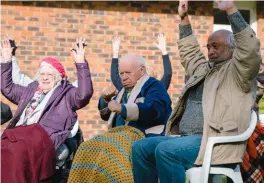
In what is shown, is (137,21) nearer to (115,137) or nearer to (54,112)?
(54,112)

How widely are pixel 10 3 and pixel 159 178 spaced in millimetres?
5393

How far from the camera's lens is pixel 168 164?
4.62 metres

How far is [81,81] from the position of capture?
6.10 m

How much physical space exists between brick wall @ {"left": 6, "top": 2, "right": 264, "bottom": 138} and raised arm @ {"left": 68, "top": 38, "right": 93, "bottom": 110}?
3296mm

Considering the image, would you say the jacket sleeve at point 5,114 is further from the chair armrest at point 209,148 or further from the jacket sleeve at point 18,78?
the chair armrest at point 209,148

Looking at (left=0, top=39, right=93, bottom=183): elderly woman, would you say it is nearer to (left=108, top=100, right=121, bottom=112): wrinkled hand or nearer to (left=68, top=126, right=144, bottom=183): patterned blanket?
(left=68, top=126, right=144, bottom=183): patterned blanket

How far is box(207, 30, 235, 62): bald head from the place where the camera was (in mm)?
4875

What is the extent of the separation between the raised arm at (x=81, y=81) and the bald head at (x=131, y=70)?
0.39 m

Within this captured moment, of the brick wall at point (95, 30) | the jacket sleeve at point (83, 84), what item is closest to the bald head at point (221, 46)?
the jacket sleeve at point (83, 84)

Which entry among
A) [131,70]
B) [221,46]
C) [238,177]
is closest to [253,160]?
[238,177]

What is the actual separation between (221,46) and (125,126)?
3.93ft

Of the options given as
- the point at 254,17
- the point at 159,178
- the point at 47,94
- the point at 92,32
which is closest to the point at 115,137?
the point at 159,178

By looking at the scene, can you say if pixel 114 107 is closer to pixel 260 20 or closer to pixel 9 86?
pixel 9 86

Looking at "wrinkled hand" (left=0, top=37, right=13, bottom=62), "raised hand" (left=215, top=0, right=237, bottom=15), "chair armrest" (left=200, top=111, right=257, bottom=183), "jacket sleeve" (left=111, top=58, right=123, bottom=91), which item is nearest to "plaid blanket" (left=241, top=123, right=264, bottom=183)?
"chair armrest" (left=200, top=111, right=257, bottom=183)
